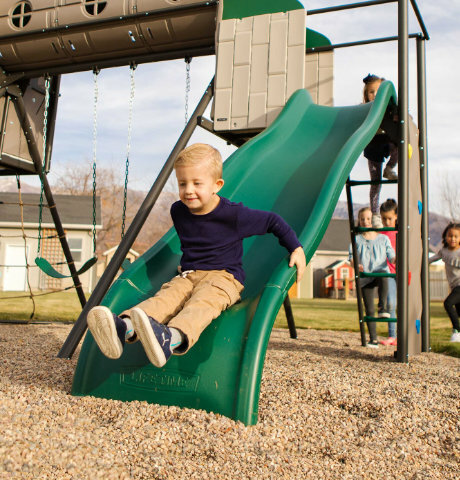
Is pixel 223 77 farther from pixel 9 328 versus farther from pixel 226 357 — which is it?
pixel 9 328

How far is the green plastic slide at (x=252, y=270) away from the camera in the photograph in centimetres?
214

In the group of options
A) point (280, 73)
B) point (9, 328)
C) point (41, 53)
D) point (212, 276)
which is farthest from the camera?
point (9, 328)

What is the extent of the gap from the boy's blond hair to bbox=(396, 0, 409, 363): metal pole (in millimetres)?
1772

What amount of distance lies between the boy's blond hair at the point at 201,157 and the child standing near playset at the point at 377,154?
2.71m

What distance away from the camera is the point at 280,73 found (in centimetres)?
440

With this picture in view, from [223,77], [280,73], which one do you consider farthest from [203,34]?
[280,73]

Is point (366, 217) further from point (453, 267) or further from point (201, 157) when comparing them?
point (201, 157)

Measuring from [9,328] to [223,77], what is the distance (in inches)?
140

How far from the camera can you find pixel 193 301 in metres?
2.25

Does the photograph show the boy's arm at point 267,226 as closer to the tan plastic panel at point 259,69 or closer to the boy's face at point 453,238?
the tan plastic panel at point 259,69

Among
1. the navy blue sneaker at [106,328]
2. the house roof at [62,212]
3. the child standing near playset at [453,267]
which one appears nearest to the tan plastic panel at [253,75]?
the child standing near playset at [453,267]

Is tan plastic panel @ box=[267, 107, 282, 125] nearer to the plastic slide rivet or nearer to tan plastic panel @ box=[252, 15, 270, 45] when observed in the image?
tan plastic panel @ box=[252, 15, 270, 45]

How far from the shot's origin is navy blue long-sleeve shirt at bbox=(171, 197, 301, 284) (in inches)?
99.6

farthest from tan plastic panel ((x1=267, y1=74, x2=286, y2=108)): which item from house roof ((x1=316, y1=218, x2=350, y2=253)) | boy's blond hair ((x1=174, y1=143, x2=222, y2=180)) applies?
house roof ((x1=316, y1=218, x2=350, y2=253))
